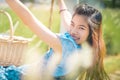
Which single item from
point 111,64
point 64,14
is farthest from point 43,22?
point 111,64

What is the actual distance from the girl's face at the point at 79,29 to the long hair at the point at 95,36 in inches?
0.8

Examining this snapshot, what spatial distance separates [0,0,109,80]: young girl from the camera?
1494 millimetres

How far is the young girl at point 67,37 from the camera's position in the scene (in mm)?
1494

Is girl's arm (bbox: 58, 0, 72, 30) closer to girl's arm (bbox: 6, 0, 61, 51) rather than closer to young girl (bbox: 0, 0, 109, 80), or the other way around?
young girl (bbox: 0, 0, 109, 80)

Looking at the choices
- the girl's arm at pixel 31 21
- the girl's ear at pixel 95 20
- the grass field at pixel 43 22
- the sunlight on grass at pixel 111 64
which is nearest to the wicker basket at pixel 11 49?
the grass field at pixel 43 22

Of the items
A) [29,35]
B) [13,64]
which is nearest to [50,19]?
[29,35]

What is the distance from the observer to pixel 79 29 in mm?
1562

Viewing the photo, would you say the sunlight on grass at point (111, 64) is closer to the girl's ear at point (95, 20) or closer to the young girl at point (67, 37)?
the young girl at point (67, 37)

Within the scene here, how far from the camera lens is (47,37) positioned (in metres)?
1.50

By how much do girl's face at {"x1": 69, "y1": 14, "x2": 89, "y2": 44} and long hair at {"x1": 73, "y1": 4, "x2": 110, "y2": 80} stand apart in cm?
2

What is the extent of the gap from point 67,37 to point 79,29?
2.5 inches

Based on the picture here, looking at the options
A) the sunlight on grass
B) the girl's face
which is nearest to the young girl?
the girl's face

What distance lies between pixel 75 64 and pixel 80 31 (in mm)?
158

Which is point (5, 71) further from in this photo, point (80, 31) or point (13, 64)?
point (80, 31)
